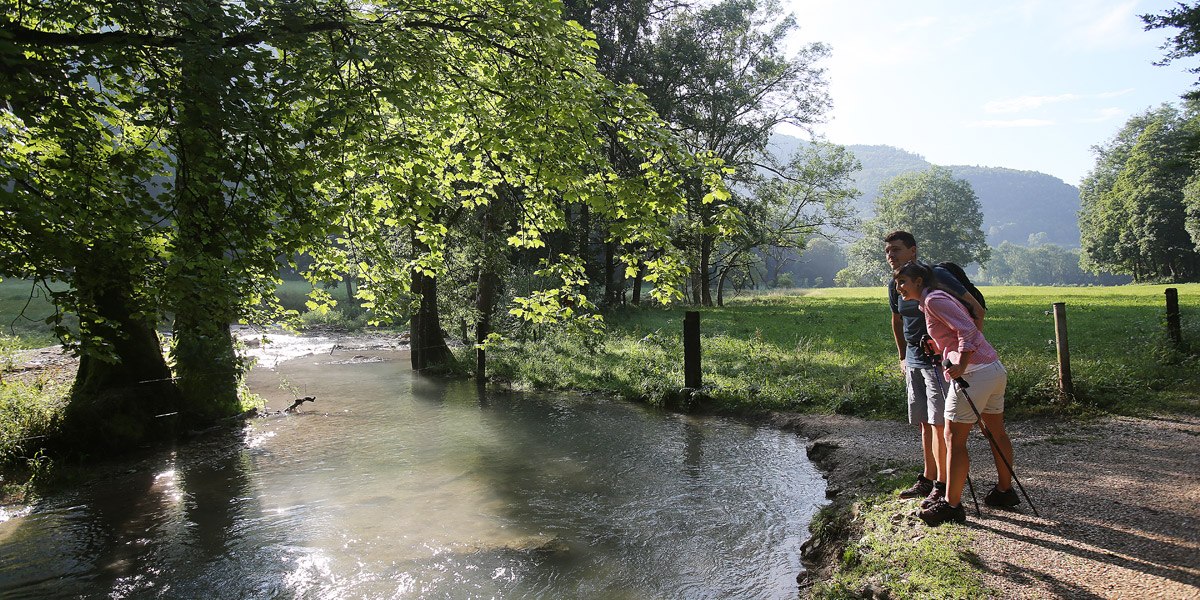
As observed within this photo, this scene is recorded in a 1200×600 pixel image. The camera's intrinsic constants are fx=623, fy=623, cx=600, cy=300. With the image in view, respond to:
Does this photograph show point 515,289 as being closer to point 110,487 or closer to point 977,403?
point 110,487

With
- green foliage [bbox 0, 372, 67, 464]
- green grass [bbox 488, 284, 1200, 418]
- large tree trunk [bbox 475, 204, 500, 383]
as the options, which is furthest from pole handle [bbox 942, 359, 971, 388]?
large tree trunk [bbox 475, 204, 500, 383]

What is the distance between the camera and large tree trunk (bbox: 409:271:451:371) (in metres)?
20.7

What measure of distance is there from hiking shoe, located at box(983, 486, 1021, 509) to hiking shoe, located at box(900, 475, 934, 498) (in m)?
0.47

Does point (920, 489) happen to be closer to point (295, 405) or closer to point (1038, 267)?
point (295, 405)

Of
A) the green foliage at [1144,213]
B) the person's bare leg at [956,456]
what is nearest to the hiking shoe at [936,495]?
the person's bare leg at [956,456]

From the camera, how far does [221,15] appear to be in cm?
→ 495

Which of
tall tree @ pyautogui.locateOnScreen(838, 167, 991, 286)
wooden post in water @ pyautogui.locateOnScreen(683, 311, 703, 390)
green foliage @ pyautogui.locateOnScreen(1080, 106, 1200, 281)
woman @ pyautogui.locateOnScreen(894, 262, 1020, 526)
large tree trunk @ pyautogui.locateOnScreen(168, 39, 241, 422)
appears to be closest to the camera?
large tree trunk @ pyautogui.locateOnScreen(168, 39, 241, 422)

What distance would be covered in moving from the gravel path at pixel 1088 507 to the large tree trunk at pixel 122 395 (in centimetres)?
1097

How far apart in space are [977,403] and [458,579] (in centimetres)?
475

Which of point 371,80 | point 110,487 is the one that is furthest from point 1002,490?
point 110,487

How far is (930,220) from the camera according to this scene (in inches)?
3332

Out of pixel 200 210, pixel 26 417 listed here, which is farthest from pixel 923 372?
pixel 26 417

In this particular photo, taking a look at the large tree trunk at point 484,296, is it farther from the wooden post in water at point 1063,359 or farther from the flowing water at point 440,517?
the wooden post in water at point 1063,359

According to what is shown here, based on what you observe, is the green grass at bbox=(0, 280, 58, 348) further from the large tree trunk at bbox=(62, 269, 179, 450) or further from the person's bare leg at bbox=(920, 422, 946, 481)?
the person's bare leg at bbox=(920, 422, 946, 481)
